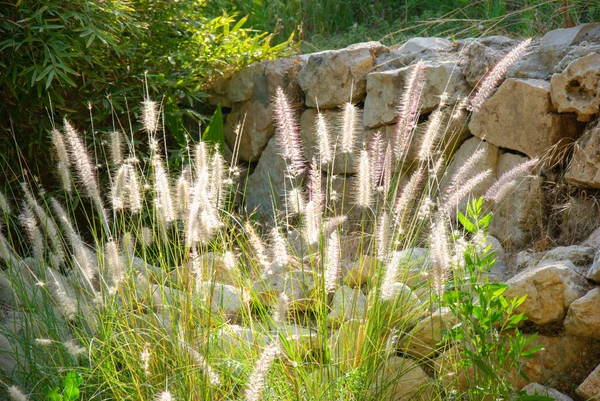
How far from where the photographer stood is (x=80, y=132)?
3785 mm

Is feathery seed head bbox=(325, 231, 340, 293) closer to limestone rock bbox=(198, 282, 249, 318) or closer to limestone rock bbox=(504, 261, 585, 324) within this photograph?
limestone rock bbox=(198, 282, 249, 318)

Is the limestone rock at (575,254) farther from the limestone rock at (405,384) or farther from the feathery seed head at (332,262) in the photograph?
the feathery seed head at (332,262)

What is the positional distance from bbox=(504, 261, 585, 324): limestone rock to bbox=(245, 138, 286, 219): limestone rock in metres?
1.98

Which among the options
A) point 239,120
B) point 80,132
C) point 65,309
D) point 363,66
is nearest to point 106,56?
point 80,132

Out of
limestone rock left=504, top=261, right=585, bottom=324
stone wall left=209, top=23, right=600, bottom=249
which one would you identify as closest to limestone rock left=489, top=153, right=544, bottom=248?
stone wall left=209, top=23, right=600, bottom=249

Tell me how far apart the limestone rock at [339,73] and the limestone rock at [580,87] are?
1097 mm

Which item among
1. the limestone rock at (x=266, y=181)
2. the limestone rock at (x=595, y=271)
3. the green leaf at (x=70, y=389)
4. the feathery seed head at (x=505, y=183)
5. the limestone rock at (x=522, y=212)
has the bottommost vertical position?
the limestone rock at (x=266, y=181)

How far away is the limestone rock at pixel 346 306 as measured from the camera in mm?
1954

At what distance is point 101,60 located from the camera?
3.65m

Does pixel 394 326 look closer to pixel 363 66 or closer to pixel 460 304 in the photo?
pixel 460 304

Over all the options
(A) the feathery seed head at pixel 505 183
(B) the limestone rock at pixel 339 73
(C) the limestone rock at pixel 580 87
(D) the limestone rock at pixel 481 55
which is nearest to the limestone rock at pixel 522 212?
(C) the limestone rock at pixel 580 87

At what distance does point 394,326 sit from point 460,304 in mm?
282

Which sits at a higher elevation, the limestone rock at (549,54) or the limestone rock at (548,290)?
the limestone rock at (549,54)

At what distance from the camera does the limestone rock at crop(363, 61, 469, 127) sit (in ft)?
10.6
